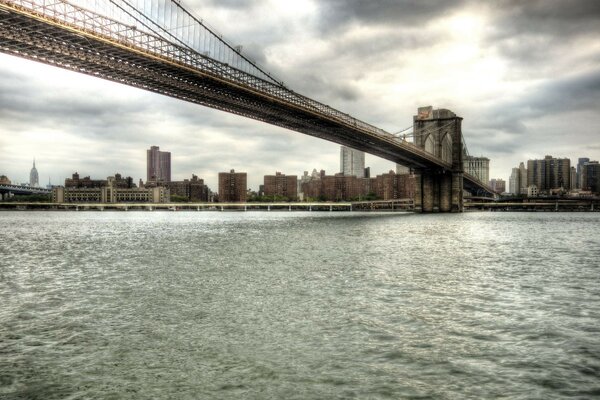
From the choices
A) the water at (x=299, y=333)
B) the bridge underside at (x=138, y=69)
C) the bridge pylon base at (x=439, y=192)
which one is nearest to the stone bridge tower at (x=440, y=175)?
the bridge pylon base at (x=439, y=192)

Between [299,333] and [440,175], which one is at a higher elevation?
[440,175]

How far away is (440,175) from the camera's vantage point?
11081cm

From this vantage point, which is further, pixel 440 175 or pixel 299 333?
pixel 440 175

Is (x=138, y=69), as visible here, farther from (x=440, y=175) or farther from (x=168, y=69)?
(x=440, y=175)

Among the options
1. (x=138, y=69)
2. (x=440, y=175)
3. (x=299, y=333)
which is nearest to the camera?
(x=299, y=333)

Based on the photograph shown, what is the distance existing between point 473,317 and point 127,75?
39.5 metres

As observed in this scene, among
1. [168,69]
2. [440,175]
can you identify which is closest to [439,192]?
[440,175]

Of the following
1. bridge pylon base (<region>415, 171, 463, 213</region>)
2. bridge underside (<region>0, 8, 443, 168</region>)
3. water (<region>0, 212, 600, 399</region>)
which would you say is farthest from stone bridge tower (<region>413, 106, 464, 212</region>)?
water (<region>0, 212, 600, 399</region>)

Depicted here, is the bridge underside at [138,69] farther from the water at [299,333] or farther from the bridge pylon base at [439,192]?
the bridge pylon base at [439,192]

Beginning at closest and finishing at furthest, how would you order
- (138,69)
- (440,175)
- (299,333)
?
(299,333) < (138,69) < (440,175)

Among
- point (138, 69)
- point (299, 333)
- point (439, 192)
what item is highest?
point (138, 69)

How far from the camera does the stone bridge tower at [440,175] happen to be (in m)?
108

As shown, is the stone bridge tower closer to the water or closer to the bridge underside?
the bridge underside

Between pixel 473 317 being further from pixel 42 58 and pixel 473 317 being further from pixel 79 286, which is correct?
pixel 42 58
